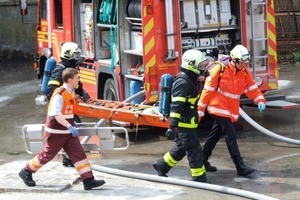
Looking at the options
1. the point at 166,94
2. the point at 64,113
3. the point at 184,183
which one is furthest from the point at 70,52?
the point at 184,183

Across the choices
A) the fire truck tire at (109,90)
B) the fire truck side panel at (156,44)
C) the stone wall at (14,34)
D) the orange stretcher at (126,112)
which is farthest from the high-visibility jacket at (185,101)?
the stone wall at (14,34)

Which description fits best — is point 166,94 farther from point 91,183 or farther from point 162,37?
point 162,37

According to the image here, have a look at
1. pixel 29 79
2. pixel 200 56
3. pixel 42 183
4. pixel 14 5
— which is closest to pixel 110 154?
pixel 42 183


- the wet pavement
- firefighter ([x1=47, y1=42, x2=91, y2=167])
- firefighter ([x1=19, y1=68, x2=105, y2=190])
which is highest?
firefighter ([x1=47, y1=42, x2=91, y2=167])

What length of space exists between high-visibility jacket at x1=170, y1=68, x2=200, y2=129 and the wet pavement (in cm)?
69

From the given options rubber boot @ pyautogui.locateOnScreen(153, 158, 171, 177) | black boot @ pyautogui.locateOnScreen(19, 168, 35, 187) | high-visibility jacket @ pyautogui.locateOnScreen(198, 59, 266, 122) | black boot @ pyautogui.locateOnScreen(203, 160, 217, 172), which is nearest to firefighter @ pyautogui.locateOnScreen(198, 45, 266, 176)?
high-visibility jacket @ pyautogui.locateOnScreen(198, 59, 266, 122)

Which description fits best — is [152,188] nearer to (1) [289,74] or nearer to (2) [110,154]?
(2) [110,154]

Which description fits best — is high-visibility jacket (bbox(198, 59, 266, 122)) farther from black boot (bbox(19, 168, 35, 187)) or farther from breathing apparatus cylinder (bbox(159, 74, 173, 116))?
black boot (bbox(19, 168, 35, 187))

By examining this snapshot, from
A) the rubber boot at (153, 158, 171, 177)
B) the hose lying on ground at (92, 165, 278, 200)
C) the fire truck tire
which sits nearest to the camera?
the hose lying on ground at (92, 165, 278, 200)

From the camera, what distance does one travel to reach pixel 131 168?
832 cm

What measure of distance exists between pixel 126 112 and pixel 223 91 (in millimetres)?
1954

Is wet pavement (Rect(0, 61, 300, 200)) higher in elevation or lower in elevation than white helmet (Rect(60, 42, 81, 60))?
lower

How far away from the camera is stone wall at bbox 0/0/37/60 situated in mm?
21641

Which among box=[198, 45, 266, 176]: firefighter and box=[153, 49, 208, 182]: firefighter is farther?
box=[198, 45, 266, 176]: firefighter
